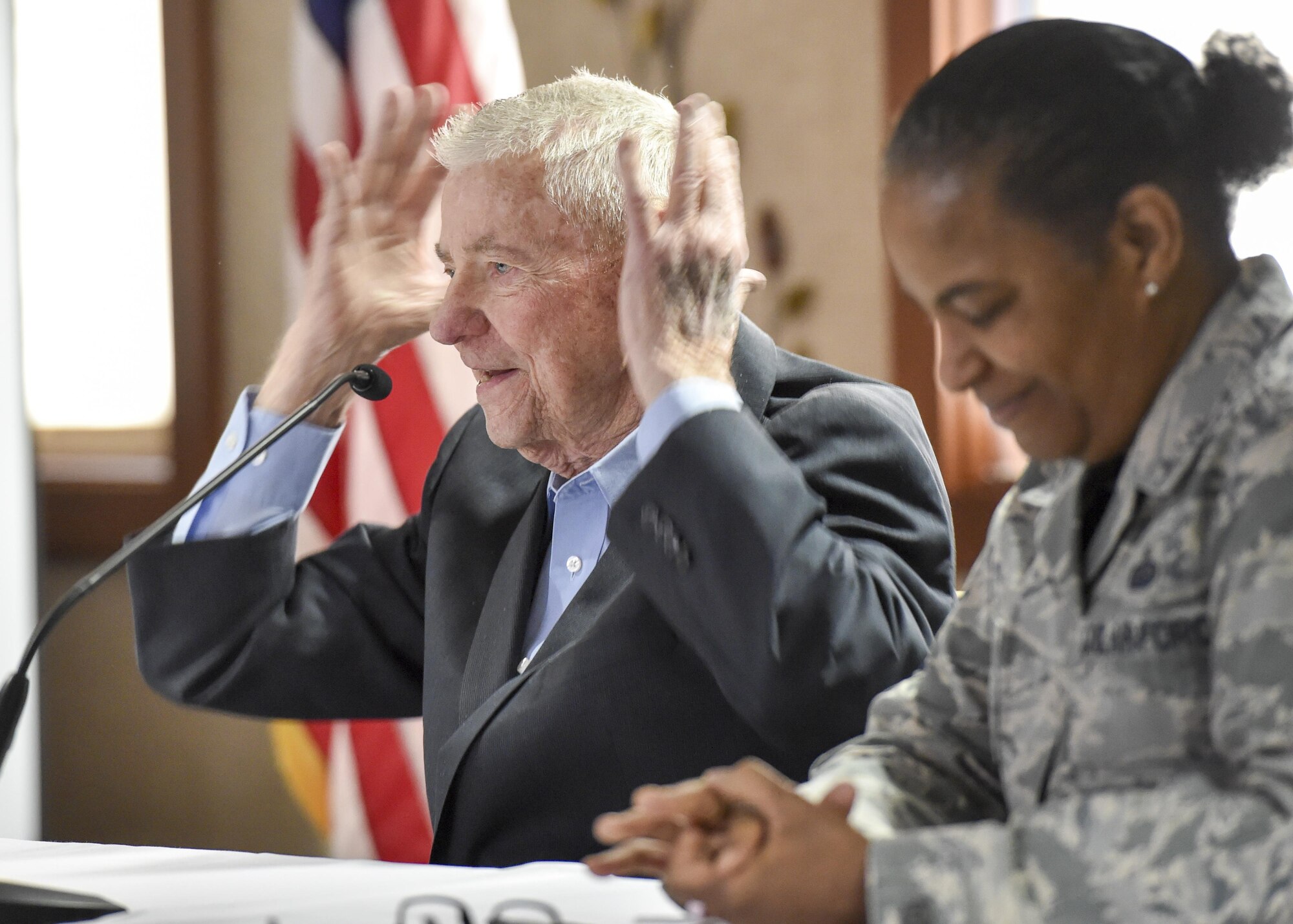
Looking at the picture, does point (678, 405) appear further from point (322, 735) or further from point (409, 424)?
point (322, 735)

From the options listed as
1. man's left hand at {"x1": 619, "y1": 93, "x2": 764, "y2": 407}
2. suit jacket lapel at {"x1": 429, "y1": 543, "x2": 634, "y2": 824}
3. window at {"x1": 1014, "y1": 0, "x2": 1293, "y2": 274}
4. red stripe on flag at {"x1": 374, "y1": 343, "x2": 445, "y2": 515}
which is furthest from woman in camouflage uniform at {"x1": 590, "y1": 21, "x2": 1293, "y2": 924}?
red stripe on flag at {"x1": 374, "y1": 343, "x2": 445, "y2": 515}

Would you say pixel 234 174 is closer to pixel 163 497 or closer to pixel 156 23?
pixel 156 23

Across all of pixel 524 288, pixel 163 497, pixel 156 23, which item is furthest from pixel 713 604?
pixel 156 23

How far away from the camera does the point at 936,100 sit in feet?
2.46

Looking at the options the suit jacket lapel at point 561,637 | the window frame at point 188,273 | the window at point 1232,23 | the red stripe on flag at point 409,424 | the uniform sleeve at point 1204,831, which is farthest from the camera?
the window frame at point 188,273

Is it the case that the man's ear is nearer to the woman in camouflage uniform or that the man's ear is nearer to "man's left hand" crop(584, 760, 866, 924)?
the woman in camouflage uniform

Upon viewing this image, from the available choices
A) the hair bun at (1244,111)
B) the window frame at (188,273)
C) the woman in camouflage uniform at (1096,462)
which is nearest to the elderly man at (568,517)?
the woman in camouflage uniform at (1096,462)

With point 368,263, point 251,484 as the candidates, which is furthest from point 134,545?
point 368,263

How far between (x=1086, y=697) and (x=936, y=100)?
0.33 metres

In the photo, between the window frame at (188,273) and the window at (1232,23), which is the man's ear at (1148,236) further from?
the window frame at (188,273)

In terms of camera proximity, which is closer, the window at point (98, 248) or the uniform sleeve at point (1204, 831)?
the uniform sleeve at point (1204, 831)

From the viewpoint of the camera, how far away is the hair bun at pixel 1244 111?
29.0 inches

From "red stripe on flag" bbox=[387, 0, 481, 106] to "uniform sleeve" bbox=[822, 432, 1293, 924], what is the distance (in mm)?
1717

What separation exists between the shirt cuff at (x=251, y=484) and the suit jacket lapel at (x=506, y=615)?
0.83ft
